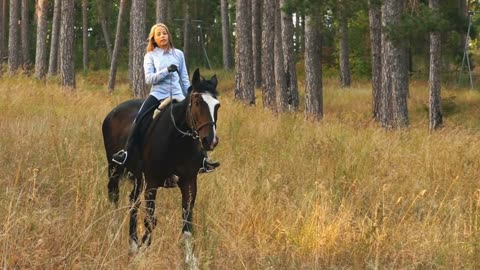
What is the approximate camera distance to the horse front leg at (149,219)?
529cm

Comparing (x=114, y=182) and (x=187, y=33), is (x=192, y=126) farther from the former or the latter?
(x=187, y=33)

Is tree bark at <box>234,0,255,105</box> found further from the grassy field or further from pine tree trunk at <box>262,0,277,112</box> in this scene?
the grassy field

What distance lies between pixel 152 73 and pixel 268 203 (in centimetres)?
188

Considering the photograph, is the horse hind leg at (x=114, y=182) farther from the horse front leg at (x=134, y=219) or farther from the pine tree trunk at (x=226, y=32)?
the pine tree trunk at (x=226, y=32)

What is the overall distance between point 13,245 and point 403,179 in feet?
17.7

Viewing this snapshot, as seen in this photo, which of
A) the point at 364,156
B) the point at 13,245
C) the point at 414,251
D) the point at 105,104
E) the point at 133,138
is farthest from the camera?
the point at 105,104

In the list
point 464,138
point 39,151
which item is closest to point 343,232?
point 39,151

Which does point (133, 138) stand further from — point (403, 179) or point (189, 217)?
point (403, 179)

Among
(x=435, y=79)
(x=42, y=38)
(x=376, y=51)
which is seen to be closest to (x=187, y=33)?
(x=42, y=38)

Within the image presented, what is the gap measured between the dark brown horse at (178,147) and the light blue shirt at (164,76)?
416 millimetres

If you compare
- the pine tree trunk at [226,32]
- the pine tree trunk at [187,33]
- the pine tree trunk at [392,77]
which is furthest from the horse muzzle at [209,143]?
the pine tree trunk at [187,33]

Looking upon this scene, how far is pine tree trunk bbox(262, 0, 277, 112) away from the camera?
20558 mm

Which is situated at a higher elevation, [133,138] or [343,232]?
[133,138]

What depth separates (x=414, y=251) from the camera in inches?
214
